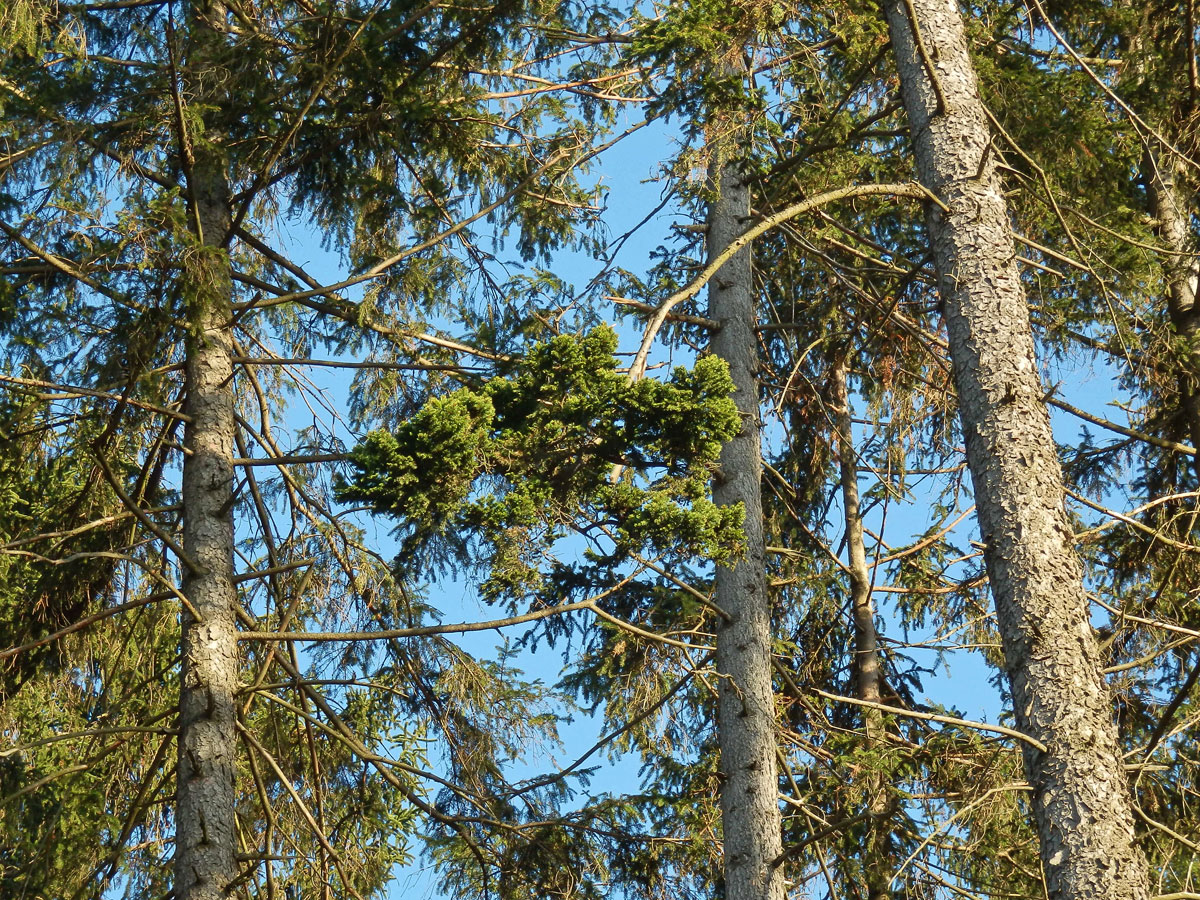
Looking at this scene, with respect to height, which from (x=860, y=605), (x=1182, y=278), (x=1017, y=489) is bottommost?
(x=1017, y=489)

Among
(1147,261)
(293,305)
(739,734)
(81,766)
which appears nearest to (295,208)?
(293,305)

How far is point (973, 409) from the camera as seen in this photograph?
242 inches

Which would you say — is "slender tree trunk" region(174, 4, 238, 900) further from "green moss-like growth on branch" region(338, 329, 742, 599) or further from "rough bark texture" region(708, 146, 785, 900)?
"rough bark texture" region(708, 146, 785, 900)

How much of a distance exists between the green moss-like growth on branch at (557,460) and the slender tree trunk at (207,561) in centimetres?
170

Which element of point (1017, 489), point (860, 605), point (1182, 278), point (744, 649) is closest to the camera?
point (1017, 489)

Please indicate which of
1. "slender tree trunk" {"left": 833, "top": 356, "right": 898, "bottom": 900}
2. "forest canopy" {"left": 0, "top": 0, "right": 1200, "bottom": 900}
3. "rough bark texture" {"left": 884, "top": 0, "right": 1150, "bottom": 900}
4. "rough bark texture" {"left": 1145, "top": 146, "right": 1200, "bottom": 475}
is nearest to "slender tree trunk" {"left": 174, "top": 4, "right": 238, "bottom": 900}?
"forest canopy" {"left": 0, "top": 0, "right": 1200, "bottom": 900}

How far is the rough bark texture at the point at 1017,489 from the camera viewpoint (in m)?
5.21

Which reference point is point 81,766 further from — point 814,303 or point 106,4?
point 814,303

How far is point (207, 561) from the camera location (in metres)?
7.92

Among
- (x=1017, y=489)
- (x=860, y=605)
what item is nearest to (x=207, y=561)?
(x=1017, y=489)

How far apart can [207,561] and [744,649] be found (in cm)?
358

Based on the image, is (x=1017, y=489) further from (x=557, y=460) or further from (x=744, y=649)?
(x=744, y=649)

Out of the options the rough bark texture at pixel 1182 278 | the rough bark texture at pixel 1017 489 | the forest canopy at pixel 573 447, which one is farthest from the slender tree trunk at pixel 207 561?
the rough bark texture at pixel 1182 278

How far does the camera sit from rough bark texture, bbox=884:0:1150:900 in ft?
17.1
